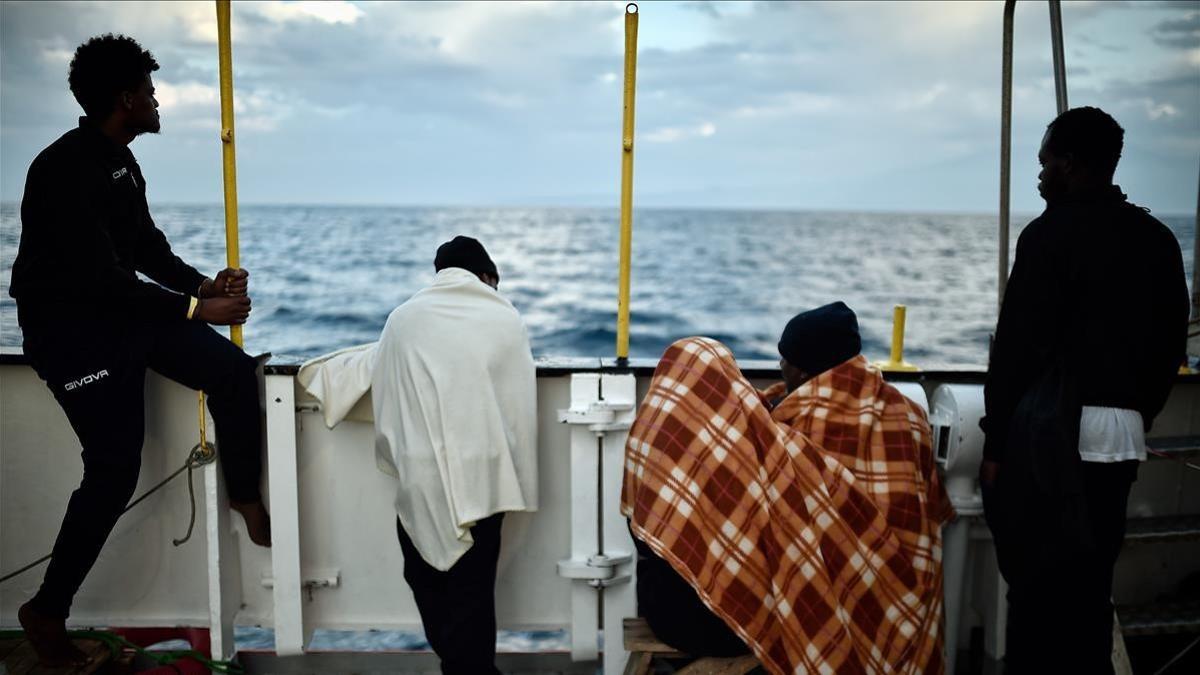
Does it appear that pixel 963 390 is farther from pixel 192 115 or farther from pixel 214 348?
pixel 192 115

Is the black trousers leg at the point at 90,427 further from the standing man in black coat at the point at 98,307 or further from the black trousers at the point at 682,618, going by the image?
the black trousers at the point at 682,618

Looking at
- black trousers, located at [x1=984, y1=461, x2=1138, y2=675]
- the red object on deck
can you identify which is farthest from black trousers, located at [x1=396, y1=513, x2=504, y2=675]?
black trousers, located at [x1=984, y1=461, x2=1138, y2=675]

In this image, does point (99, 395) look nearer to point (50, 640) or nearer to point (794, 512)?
point (50, 640)

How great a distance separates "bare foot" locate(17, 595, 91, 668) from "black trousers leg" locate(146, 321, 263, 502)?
1.94 feet

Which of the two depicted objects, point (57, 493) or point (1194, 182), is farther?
point (1194, 182)

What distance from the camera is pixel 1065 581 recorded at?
8.00ft

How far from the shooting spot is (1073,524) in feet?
7.79

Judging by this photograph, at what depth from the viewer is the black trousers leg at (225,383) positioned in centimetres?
278

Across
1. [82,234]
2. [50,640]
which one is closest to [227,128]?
[82,234]

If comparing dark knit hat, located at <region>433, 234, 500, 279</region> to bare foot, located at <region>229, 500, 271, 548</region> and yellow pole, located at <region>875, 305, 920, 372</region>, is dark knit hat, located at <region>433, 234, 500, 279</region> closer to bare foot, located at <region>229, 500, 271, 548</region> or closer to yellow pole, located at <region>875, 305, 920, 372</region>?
bare foot, located at <region>229, 500, 271, 548</region>

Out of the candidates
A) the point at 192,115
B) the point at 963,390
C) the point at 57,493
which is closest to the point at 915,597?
the point at 963,390

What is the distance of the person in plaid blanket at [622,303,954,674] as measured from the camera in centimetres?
237

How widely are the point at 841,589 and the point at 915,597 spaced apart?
224 mm

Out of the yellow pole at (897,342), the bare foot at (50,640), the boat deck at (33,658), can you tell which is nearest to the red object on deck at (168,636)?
the boat deck at (33,658)
